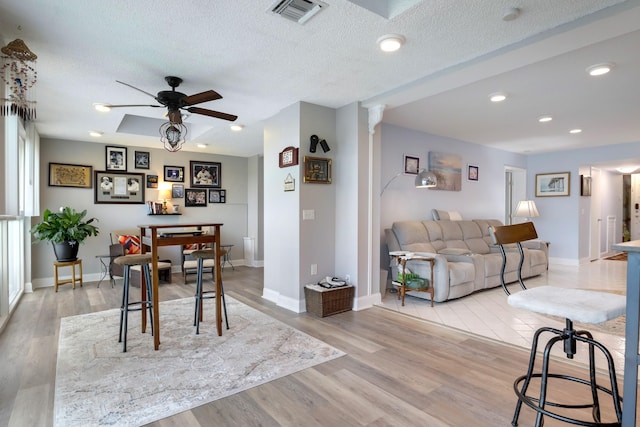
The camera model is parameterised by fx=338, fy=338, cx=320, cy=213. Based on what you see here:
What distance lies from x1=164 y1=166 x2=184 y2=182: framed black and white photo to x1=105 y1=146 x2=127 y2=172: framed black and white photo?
2.19ft

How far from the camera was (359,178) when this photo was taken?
3832 millimetres

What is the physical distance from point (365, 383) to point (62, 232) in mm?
4632

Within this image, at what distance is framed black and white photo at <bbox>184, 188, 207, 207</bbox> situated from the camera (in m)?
6.45

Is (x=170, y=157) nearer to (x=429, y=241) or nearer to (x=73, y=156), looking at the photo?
(x=73, y=156)

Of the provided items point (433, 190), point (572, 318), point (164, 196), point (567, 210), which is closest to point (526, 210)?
point (567, 210)

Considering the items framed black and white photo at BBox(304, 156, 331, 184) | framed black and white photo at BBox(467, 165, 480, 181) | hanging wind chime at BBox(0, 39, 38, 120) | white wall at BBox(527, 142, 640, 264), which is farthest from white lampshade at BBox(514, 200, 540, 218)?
hanging wind chime at BBox(0, 39, 38, 120)

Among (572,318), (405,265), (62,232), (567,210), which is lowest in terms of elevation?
(405,265)

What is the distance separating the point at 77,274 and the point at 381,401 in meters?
5.48

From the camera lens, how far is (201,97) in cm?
286

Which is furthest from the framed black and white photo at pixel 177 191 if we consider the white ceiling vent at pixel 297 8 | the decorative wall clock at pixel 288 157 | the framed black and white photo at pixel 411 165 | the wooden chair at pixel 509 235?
the wooden chair at pixel 509 235

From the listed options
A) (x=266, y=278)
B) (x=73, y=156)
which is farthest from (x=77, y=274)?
(x=266, y=278)

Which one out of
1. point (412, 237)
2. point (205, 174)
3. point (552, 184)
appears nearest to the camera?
point (412, 237)

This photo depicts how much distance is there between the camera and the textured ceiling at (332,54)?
2057 millimetres

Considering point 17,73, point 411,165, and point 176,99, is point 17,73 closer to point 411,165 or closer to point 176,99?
point 176,99
